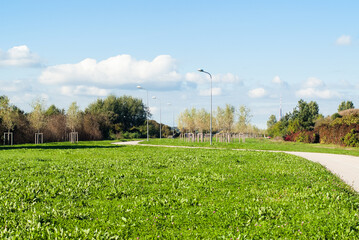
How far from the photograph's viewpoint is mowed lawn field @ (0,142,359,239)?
253 inches

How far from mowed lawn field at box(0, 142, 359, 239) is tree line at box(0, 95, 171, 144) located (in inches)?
1326

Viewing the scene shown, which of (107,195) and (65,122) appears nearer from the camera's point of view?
(107,195)

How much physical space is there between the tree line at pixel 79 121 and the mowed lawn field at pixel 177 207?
33690 millimetres

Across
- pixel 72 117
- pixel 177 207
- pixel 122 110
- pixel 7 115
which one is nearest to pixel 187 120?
pixel 122 110

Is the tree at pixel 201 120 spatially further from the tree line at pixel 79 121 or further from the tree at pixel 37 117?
the tree at pixel 37 117

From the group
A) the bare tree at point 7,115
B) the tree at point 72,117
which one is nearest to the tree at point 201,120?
the tree at point 72,117

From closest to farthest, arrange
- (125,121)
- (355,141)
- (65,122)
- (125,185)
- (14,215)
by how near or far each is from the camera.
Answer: (14,215), (125,185), (355,141), (65,122), (125,121)

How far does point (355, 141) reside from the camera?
33031 mm

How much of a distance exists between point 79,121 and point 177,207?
49.0 metres

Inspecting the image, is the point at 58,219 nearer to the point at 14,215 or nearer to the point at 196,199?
the point at 14,215

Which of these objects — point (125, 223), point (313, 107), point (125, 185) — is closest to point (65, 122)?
point (125, 185)

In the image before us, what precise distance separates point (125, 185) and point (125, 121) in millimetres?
70940

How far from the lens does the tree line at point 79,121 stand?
4322 cm

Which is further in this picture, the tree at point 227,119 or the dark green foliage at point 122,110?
the dark green foliage at point 122,110
